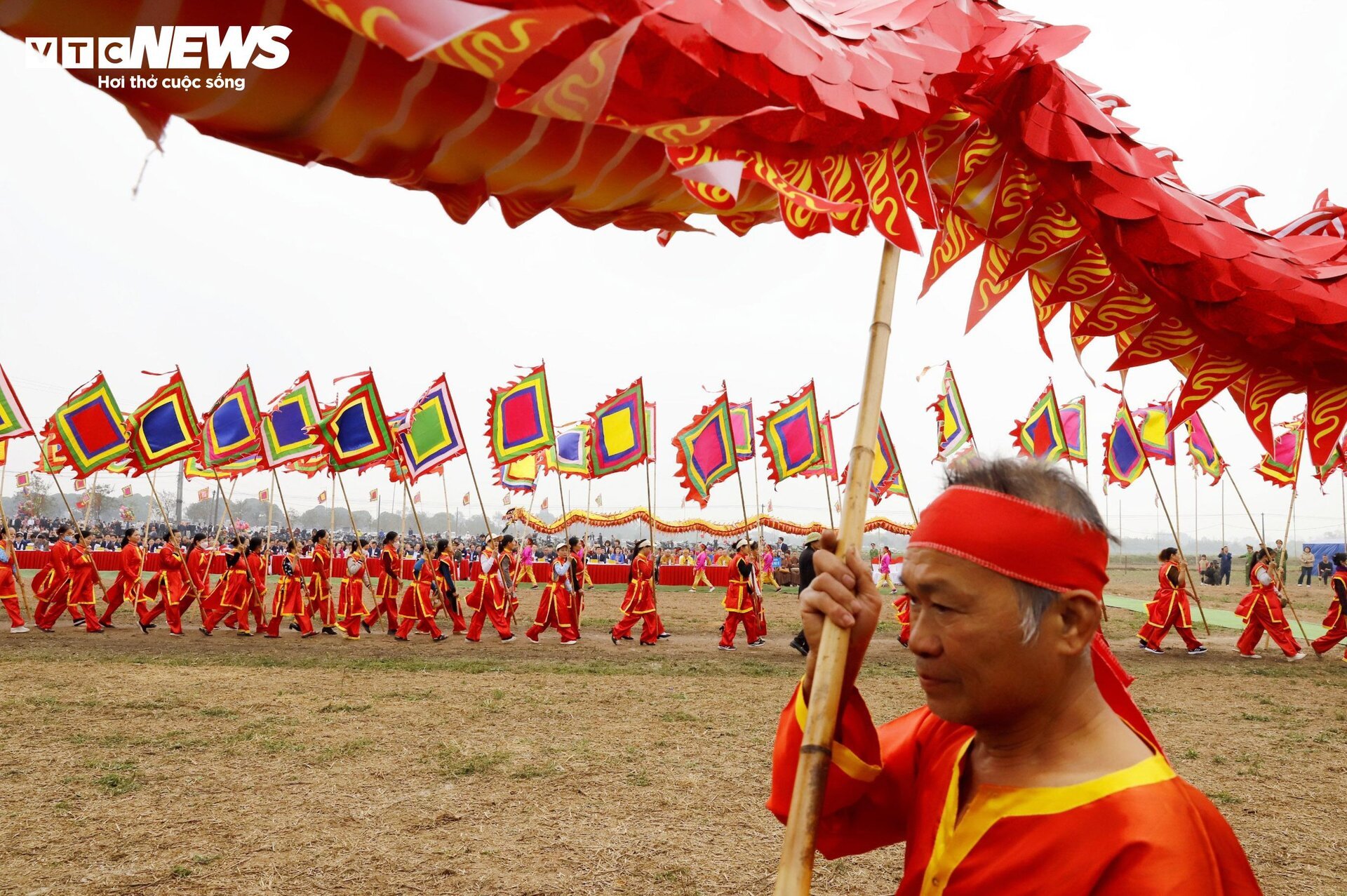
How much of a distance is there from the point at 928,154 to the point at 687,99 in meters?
1.42

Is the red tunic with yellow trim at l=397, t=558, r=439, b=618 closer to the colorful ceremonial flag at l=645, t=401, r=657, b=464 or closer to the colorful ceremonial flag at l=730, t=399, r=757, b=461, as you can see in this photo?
the colorful ceremonial flag at l=645, t=401, r=657, b=464

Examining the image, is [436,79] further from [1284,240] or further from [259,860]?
[259,860]

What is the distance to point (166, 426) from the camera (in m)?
14.2

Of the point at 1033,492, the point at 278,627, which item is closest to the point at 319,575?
the point at 278,627

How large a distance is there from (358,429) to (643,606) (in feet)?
19.8

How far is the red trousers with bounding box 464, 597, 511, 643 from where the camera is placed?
48.0 feet

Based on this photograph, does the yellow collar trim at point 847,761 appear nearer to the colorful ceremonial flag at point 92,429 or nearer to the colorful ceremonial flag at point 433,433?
the colorful ceremonial flag at point 433,433

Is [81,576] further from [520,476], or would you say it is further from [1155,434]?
[1155,434]

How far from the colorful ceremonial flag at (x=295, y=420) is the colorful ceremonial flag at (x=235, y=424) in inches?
21.9

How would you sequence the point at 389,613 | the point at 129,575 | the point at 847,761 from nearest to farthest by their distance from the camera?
the point at 847,761 → the point at 129,575 → the point at 389,613

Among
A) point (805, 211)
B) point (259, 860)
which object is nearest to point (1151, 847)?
point (805, 211)

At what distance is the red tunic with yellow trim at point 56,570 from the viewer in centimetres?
1412

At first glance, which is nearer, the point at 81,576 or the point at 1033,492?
the point at 1033,492

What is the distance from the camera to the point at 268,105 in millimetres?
1313
